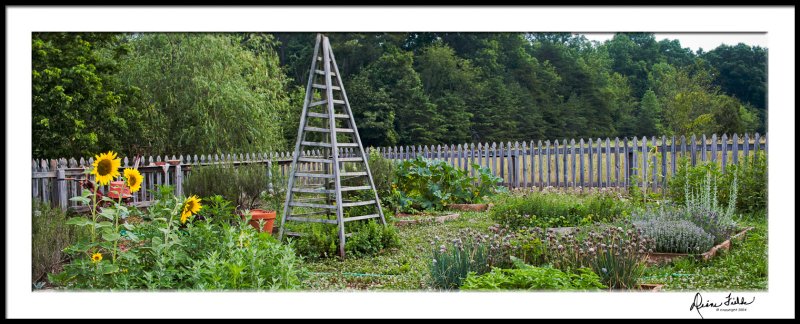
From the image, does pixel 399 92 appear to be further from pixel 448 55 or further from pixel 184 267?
pixel 184 267

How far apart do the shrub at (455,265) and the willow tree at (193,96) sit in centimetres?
1287

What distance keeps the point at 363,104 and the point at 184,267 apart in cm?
1943

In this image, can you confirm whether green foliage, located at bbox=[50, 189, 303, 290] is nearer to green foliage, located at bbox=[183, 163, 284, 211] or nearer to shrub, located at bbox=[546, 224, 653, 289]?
shrub, located at bbox=[546, 224, 653, 289]

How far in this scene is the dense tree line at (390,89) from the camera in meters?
13.9

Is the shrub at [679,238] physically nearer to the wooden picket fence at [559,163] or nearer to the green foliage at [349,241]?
the green foliage at [349,241]

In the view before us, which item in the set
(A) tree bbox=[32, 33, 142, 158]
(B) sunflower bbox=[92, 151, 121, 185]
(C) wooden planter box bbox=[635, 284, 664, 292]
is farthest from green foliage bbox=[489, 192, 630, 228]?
(A) tree bbox=[32, 33, 142, 158]

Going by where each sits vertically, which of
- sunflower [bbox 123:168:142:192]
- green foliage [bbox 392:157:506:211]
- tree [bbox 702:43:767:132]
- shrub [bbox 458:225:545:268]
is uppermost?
tree [bbox 702:43:767:132]

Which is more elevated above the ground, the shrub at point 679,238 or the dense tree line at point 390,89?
the dense tree line at point 390,89

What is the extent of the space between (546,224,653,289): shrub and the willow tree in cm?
1302

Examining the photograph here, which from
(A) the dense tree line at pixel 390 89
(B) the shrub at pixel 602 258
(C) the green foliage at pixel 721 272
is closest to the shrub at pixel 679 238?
(C) the green foliage at pixel 721 272

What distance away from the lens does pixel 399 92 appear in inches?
957

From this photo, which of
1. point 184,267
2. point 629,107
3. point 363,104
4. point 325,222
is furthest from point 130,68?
point 629,107

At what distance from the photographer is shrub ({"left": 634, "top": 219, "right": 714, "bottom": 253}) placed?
5.72 metres

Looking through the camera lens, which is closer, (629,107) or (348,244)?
(348,244)
